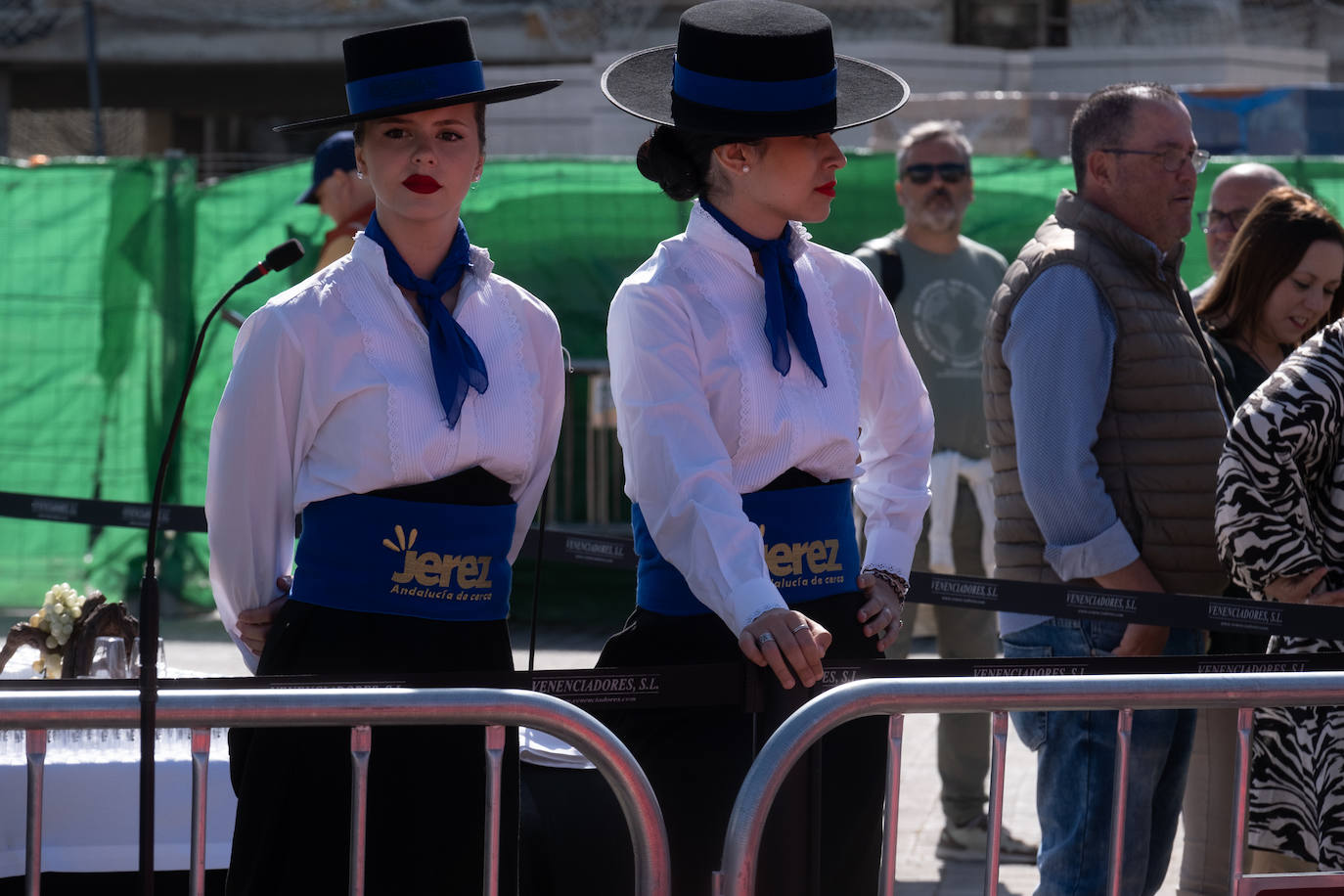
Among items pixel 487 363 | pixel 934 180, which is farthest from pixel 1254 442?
pixel 934 180

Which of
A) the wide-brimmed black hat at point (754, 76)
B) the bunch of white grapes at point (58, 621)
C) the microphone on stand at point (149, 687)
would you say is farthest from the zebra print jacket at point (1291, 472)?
the bunch of white grapes at point (58, 621)

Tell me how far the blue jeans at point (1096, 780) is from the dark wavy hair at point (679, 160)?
55.7 inches

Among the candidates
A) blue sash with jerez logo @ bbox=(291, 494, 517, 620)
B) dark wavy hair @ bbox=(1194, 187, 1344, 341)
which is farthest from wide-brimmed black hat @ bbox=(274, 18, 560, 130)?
dark wavy hair @ bbox=(1194, 187, 1344, 341)

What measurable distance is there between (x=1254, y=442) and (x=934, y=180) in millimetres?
2777

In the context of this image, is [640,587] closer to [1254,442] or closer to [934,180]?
[1254,442]

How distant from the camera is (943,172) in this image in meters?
5.91

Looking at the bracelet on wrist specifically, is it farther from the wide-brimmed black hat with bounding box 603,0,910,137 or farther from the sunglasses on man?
the sunglasses on man

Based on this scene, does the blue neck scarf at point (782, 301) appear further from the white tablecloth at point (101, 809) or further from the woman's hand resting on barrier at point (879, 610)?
the white tablecloth at point (101, 809)

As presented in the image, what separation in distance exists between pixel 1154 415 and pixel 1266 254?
65cm

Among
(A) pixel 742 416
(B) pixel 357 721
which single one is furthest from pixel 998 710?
(B) pixel 357 721

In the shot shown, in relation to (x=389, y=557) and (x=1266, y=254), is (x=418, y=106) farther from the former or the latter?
(x=1266, y=254)

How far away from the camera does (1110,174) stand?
13.2 feet

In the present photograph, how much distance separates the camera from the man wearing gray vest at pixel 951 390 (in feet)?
17.7

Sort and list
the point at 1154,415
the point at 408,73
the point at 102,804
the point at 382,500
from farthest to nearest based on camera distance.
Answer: the point at 1154,415
the point at 102,804
the point at 408,73
the point at 382,500
